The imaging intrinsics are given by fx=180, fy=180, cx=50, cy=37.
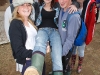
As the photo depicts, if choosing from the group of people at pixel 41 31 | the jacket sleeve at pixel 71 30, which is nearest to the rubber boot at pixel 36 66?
the group of people at pixel 41 31

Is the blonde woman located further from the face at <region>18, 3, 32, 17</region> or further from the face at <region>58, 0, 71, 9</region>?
the face at <region>58, 0, 71, 9</region>

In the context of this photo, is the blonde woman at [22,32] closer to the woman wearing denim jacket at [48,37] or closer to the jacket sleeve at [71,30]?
the woman wearing denim jacket at [48,37]

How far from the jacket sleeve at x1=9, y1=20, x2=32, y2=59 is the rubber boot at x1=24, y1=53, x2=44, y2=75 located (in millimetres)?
172

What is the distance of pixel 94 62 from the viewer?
4754 mm

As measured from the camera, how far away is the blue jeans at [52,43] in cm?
268

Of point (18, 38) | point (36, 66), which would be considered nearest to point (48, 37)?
point (18, 38)

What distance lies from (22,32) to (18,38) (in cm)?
12

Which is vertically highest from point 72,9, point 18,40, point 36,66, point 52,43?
point 72,9

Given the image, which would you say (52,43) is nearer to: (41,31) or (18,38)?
(41,31)

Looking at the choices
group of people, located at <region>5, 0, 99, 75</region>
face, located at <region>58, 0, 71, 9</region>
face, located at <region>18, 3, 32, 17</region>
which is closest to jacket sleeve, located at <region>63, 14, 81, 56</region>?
group of people, located at <region>5, 0, 99, 75</region>

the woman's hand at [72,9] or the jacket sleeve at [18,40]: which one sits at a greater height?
the woman's hand at [72,9]

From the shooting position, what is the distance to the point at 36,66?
2346 millimetres

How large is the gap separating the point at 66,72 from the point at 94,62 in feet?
4.94

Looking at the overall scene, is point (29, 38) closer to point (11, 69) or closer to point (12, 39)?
point (12, 39)
